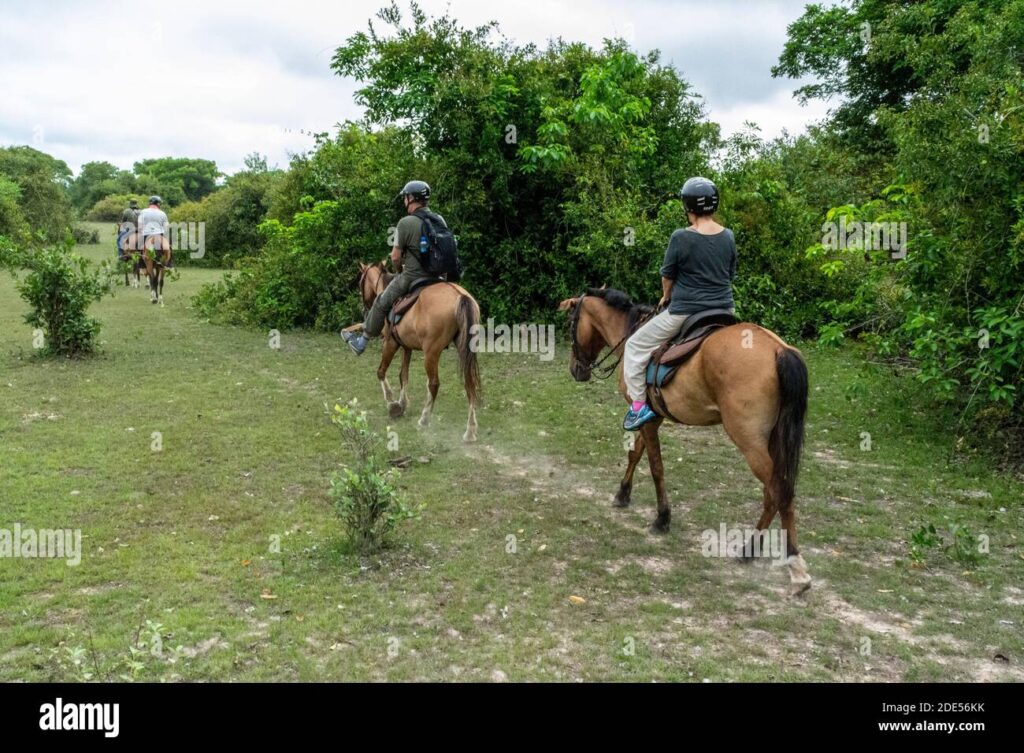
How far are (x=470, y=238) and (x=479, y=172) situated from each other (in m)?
1.23

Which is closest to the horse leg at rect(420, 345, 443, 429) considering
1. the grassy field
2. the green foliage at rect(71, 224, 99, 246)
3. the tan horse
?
the grassy field

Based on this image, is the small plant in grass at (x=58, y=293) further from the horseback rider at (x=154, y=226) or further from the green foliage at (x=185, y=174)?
the green foliage at (x=185, y=174)

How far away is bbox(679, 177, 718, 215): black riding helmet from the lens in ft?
19.4

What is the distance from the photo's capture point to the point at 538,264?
15.6 meters

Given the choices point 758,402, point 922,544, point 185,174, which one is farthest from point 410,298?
point 185,174

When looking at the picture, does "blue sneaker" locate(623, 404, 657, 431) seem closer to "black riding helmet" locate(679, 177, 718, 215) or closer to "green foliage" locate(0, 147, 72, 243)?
"black riding helmet" locate(679, 177, 718, 215)

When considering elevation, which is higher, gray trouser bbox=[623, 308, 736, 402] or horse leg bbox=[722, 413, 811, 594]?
gray trouser bbox=[623, 308, 736, 402]

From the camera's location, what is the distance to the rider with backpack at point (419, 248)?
9.37 meters

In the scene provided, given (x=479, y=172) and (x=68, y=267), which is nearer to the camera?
(x=68, y=267)

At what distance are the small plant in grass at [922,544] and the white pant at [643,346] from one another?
224 centimetres

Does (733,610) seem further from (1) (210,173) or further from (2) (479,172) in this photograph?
(1) (210,173)

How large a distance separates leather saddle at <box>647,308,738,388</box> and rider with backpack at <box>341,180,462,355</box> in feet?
12.8

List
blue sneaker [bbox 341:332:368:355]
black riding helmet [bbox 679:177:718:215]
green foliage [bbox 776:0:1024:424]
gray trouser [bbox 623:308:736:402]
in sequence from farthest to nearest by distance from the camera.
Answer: blue sneaker [bbox 341:332:368:355] → green foliage [bbox 776:0:1024:424] → gray trouser [bbox 623:308:736:402] → black riding helmet [bbox 679:177:718:215]

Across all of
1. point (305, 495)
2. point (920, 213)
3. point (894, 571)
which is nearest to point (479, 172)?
point (920, 213)
